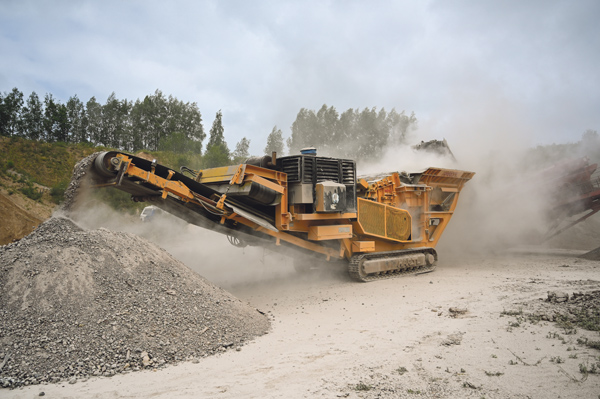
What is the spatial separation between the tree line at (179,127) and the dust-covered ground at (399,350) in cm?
2944

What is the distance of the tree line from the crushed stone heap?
3007 cm

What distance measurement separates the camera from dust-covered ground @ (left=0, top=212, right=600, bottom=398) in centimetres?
382

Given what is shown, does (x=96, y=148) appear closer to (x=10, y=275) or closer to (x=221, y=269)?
(x=221, y=269)

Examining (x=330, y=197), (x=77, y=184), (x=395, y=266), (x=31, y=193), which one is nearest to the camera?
(x=77, y=184)

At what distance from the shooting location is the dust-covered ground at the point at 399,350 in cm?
382

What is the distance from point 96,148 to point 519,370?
32.8 metres

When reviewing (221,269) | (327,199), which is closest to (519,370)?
(327,199)

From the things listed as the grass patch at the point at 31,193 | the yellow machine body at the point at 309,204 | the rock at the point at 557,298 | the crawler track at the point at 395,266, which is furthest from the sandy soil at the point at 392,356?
the grass patch at the point at 31,193

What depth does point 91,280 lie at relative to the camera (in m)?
5.45

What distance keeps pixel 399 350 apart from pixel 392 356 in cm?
24

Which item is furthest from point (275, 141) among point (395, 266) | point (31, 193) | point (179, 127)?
point (395, 266)

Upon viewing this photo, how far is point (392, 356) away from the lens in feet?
15.3

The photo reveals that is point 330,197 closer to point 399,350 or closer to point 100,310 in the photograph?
point 399,350

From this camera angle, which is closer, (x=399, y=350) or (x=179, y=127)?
(x=399, y=350)
